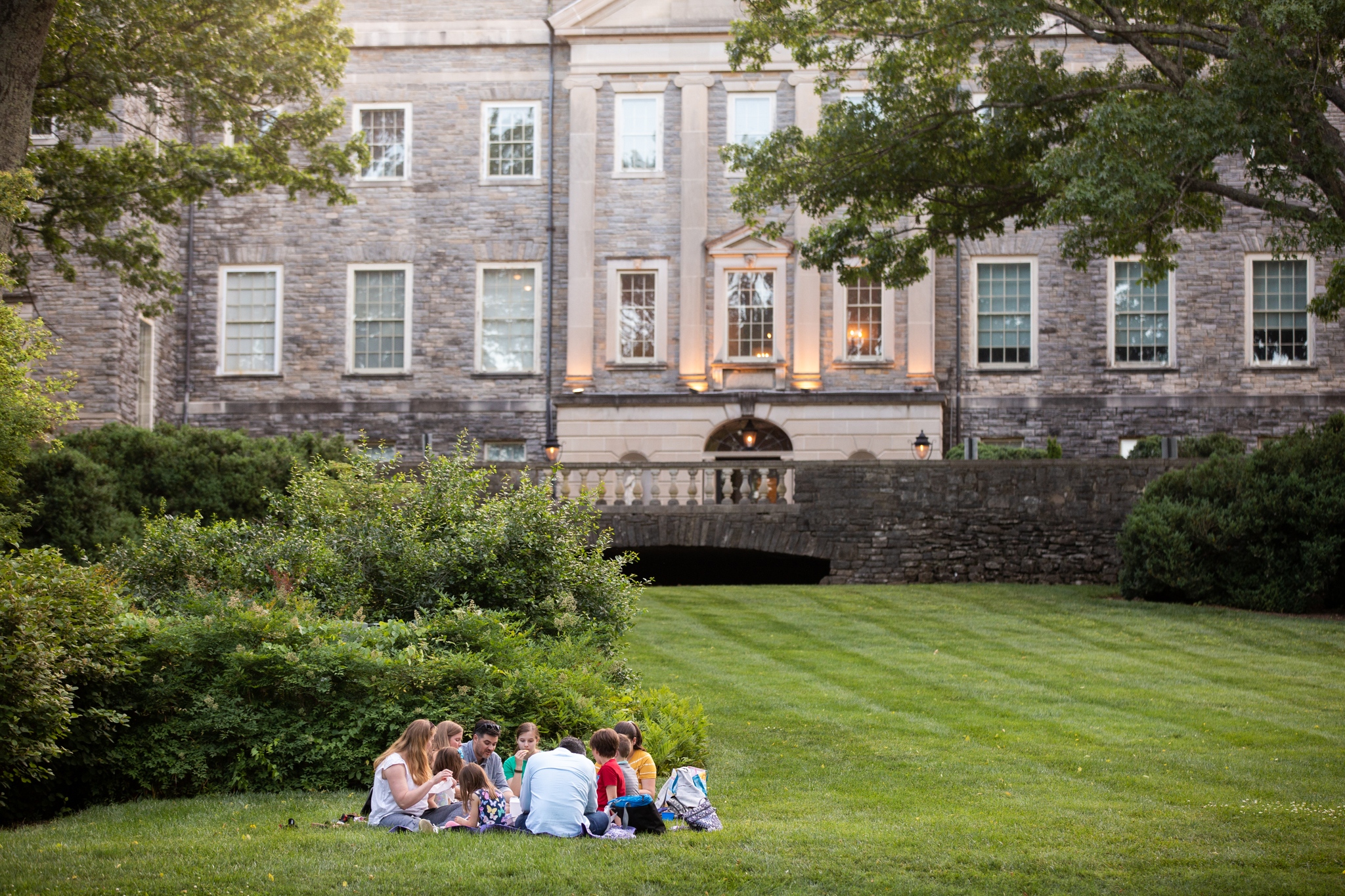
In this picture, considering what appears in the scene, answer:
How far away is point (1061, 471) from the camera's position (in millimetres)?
25875

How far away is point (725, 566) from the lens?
28797mm

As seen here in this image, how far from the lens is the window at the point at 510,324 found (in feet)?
112

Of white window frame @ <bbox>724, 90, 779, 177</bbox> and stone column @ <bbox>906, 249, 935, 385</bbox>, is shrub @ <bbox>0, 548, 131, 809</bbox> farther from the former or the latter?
white window frame @ <bbox>724, 90, 779, 177</bbox>

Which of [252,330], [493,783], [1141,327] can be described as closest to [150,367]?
[252,330]

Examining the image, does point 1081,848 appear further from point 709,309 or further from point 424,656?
point 709,309

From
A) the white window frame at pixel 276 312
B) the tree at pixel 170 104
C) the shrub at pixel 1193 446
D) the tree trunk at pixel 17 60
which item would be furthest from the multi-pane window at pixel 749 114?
the tree trunk at pixel 17 60

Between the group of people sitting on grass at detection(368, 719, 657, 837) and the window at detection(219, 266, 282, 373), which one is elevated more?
the window at detection(219, 266, 282, 373)

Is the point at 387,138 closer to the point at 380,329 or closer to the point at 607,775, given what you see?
the point at 380,329

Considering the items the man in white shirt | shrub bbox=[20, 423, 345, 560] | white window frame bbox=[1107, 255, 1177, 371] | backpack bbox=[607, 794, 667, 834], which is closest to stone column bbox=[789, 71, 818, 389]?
white window frame bbox=[1107, 255, 1177, 371]

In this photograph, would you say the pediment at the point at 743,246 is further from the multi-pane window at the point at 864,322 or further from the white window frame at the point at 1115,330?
the white window frame at the point at 1115,330

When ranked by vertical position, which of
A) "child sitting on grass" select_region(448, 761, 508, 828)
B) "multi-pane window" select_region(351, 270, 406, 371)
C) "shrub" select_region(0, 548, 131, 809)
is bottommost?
"child sitting on grass" select_region(448, 761, 508, 828)

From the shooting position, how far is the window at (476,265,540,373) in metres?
34.2

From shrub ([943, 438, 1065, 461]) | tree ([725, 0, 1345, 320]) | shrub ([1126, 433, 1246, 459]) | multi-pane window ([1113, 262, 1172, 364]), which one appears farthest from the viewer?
multi-pane window ([1113, 262, 1172, 364])

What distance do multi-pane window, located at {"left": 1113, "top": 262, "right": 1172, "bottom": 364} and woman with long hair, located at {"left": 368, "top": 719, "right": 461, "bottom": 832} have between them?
1049 inches
